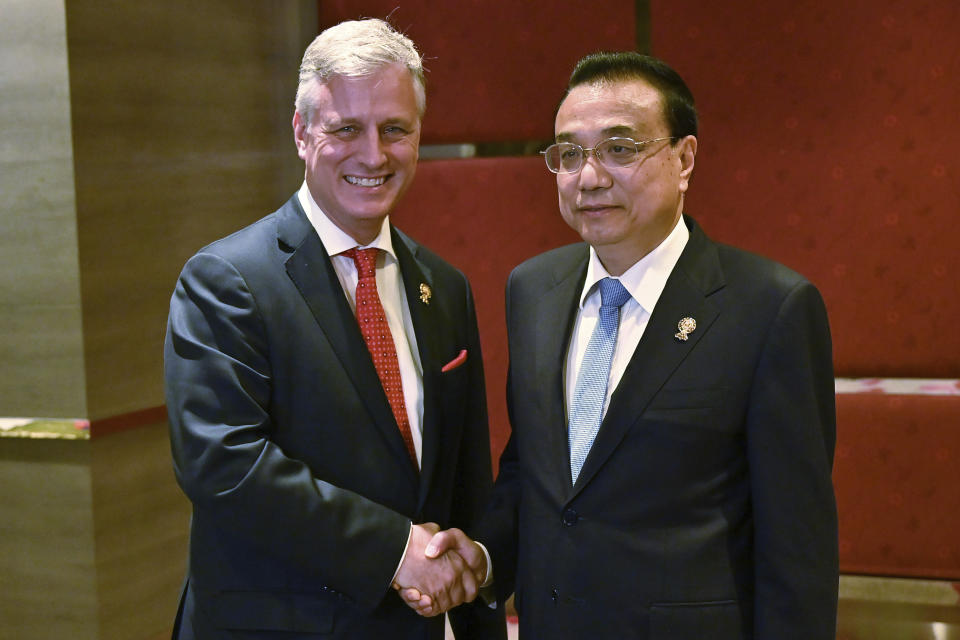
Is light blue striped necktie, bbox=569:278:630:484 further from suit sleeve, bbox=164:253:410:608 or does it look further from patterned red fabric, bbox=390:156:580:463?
patterned red fabric, bbox=390:156:580:463

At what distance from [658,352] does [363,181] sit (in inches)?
26.9

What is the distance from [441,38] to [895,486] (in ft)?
7.33

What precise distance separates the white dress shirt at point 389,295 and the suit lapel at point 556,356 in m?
0.27

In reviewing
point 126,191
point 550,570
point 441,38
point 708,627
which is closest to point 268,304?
point 550,570

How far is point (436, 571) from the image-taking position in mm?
1776

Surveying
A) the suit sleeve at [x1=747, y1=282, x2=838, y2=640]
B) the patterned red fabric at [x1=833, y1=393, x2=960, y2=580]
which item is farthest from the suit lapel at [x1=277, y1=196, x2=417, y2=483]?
the patterned red fabric at [x1=833, y1=393, x2=960, y2=580]

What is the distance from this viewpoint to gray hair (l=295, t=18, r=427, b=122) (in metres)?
1.84

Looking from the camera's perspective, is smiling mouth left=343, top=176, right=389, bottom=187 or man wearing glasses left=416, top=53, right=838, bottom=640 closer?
man wearing glasses left=416, top=53, right=838, bottom=640

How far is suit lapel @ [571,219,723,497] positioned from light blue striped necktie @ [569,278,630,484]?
0.15 ft

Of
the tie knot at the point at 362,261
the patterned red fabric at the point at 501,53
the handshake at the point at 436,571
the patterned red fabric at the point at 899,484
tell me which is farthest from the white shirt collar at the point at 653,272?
the patterned red fabric at the point at 501,53

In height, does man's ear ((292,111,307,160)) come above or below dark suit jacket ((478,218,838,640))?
above

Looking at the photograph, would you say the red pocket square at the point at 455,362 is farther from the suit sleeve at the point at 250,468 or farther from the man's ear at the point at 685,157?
the man's ear at the point at 685,157

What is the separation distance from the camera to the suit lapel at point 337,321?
1793 millimetres

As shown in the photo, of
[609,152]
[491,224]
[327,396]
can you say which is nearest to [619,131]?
[609,152]
